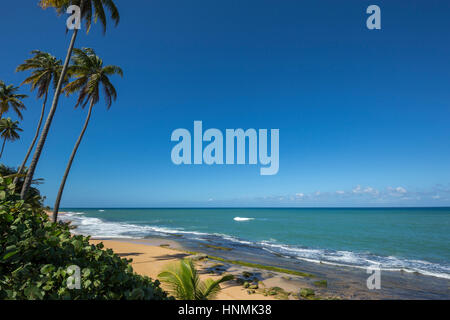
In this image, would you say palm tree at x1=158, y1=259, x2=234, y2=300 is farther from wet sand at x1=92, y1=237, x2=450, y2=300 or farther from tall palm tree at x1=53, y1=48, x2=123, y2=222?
tall palm tree at x1=53, y1=48, x2=123, y2=222

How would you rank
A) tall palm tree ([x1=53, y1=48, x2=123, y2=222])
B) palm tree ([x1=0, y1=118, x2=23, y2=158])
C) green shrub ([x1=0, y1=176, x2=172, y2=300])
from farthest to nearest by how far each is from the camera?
palm tree ([x1=0, y1=118, x2=23, y2=158]), tall palm tree ([x1=53, y1=48, x2=123, y2=222]), green shrub ([x1=0, y1=176, x2=172, y2=300])

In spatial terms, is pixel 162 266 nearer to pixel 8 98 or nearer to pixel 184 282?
pixel 184 282

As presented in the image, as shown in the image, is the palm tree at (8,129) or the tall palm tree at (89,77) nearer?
the tall palm tree at (89,77)

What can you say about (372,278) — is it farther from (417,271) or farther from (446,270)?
(446,270)

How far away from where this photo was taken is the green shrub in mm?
1620

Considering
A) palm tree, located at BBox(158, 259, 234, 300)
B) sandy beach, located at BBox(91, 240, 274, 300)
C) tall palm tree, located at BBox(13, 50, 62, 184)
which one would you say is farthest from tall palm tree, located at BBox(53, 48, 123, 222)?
palm tree, located at BBox(158, 259, 234, 300)

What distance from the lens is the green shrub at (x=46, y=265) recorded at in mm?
1620

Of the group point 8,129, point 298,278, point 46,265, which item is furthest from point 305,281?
point 8,129

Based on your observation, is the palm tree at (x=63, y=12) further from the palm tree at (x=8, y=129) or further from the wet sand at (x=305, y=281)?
the palm tree at (x=8, y=129)

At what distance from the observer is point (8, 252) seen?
1.67 meters

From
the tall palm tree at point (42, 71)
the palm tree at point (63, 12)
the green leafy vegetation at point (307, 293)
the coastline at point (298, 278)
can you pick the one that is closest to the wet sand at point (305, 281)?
the coastline at point (298, 278)

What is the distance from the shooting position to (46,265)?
1.71 metres
